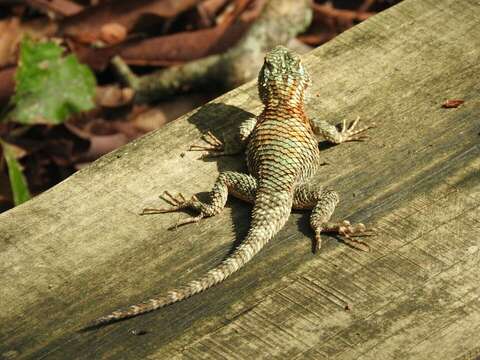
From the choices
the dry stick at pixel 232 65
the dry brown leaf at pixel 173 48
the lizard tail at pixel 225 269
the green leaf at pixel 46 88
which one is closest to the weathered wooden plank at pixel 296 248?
the lizard tail at pixel 225 269

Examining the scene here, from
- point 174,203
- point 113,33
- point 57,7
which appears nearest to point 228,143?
point 174,203

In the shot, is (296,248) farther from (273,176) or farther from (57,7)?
(57,7)

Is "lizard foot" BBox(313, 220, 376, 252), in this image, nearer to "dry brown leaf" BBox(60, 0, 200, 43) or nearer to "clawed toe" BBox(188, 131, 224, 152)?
"clawed toe" BBox(188, 131, 224, 152)

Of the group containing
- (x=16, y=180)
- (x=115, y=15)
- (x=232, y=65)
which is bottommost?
(x=16, y=180)

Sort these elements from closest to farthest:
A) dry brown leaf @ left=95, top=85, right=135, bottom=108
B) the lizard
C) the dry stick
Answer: the lizard
the dry stick
dry brown leaf @ left=95, top=85, right=135, bottom=108

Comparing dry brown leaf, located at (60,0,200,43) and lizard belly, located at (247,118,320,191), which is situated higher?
lizard belly, located at (247,118,320,191)

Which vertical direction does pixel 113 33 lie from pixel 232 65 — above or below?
above

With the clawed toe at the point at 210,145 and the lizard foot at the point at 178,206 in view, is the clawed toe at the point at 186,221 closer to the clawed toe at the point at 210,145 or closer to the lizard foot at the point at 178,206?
the lizard foot at the point at 178,206

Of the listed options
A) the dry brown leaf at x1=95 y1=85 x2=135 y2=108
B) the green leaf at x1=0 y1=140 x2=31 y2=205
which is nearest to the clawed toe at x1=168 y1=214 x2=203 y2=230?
the green leaf at x1=0 y1=140 x2=31 y2=205
